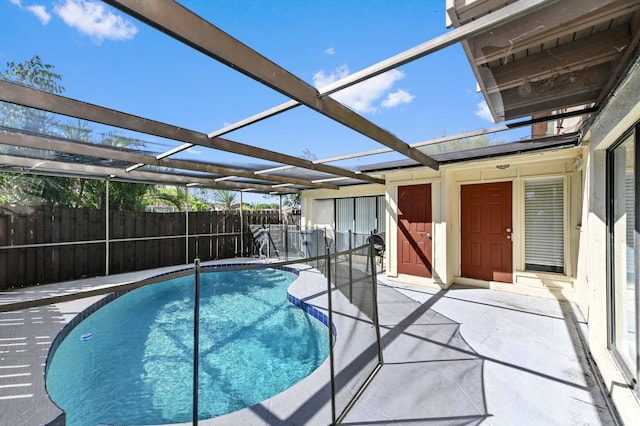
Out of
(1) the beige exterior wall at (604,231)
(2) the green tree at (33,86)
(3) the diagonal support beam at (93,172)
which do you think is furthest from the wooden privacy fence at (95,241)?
(1) the beige exterior wall at (604,231)

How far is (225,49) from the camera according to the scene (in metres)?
1.66

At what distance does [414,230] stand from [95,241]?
7.99 meters

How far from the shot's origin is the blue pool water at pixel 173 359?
2699 mm

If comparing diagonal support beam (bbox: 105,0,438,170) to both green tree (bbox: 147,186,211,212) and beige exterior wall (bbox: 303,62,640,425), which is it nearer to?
beige exterior wall (bbox: 303,62,640,425)

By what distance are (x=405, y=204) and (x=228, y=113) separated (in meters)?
4.58

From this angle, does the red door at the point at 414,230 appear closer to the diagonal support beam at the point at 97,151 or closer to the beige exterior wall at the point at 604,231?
the beige exterior wall at the point at 604,231

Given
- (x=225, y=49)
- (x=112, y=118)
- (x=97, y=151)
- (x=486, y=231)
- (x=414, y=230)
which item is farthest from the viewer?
(x=414, y=230)

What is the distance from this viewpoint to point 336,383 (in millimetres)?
2510

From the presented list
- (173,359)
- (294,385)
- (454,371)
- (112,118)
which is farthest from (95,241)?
(454,371)

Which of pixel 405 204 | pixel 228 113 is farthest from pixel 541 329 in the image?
pixel 228 113

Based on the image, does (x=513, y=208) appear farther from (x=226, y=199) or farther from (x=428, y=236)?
(x=226, y=199)

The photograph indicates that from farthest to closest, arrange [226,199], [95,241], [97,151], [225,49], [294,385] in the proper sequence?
[226,199] → [95,241] → [97,151] → [294,385] → [225,49]

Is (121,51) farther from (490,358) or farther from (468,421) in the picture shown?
(490,358)

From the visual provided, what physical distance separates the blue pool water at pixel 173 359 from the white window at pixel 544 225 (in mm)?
4229
